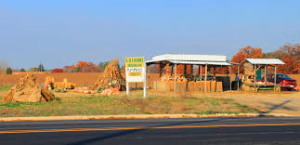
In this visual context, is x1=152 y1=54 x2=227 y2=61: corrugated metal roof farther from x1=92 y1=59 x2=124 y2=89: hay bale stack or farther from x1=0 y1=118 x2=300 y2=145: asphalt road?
x1=0 y1=118 x2=300 y2=145: asphalt road

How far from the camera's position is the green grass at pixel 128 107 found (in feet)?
47.9

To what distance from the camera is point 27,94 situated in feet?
59.6

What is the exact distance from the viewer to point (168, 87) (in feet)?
88.0

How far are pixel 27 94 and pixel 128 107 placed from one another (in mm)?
6036

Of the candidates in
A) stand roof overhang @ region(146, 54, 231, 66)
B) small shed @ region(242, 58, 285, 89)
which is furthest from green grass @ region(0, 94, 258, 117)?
small shed @ region(242, 58, 285, 89)

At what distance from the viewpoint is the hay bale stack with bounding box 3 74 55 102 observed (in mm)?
17984

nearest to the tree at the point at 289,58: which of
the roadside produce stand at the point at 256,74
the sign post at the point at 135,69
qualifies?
the roadside produce stand at the point at 256,74

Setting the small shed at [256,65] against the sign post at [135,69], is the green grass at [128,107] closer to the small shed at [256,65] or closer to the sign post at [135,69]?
the sign post at [135,69]

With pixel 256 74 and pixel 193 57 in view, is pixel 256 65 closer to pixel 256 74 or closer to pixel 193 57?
pixel 256 74

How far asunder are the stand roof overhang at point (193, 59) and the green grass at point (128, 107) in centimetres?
919

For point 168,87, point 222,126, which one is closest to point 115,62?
point 168,87

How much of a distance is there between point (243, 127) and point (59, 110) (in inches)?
326

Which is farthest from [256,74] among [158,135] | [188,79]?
[158,135]

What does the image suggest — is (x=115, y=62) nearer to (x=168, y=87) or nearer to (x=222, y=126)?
(x=168, y=87)
